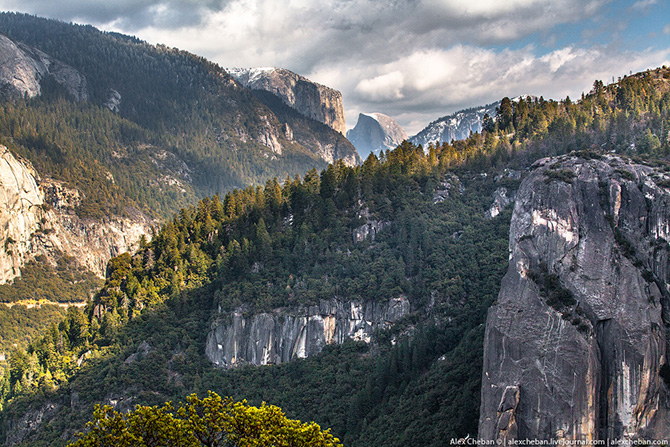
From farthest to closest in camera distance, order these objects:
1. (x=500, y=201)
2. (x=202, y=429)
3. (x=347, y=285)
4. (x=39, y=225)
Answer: (x=39, y=225) < (x=500, y=201) < (x=347, y=285) < (x=202, y=429)

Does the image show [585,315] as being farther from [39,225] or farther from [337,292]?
[39,225]

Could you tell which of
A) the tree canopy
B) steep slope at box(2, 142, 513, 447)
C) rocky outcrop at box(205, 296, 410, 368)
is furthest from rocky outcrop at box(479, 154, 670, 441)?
rocky outcrop at box(205, 296, 410, 368)

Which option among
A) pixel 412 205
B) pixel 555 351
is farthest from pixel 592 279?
pixel 412 205

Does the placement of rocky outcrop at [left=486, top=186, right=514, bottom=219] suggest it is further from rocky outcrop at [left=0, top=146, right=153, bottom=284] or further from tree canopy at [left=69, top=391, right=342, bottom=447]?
rocky outcrop at [left=0, top=146, right=153, bottom=284]

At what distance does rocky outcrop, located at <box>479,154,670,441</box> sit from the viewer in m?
48.6

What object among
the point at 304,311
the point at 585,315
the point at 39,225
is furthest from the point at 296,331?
the point at 39,225

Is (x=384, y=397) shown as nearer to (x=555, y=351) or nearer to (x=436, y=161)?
(x=555, y=351)

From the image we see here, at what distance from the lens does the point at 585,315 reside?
52000mm

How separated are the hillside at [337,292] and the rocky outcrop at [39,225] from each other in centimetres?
8101

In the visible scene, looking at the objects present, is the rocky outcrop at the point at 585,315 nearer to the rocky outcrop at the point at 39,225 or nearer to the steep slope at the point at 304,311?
the steep slope at the point at 304,311

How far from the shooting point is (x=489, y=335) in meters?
55.4

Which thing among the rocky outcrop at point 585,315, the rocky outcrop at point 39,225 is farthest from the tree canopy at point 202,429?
the rocky outcrop at point 39,225

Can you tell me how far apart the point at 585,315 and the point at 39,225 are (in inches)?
7055

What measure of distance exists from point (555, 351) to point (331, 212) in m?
61.1
